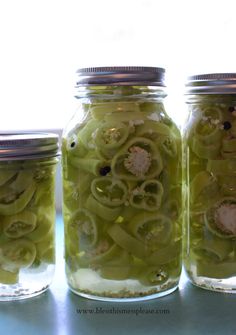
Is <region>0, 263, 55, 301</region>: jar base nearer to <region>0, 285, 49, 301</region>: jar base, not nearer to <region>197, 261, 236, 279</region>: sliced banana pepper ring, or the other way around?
<region>0, 285, 49, 301</region>: jar base

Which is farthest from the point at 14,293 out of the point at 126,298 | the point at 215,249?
the point at 215,249

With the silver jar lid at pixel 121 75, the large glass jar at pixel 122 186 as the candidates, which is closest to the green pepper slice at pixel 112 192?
the large glass jar at pixel 122 186

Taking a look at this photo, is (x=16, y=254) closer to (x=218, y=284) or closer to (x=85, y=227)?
(x=85, y=227)

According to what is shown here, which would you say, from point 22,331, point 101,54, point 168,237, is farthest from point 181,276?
point 101,54

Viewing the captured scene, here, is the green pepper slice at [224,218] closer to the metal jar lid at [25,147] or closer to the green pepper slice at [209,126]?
the green pepper slice at [209,126]

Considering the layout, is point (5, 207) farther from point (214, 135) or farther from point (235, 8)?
point (235, 8)

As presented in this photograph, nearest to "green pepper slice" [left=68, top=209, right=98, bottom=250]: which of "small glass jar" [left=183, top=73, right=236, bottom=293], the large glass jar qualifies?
the large glass jar
